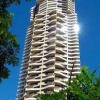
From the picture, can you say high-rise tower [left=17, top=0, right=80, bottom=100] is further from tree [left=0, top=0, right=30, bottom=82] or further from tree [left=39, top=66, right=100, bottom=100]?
tree [left=0, top=0, right=30, bottom=82]

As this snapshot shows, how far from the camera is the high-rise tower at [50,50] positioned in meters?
84.1

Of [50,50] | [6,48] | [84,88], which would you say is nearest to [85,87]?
[84,88]

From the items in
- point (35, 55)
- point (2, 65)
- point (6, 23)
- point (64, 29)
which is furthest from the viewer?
point (64, 29)

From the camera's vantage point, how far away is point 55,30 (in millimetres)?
99875

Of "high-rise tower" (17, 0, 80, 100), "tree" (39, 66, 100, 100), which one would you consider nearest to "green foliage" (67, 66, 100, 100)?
"tree" (39, 66, 100, 100)

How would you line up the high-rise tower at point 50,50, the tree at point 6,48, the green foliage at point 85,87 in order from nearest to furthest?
the tree at point 6,48
the green foliage at point 85,87
the high-rise tower at point 50,50

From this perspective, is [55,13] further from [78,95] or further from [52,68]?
[78,95]

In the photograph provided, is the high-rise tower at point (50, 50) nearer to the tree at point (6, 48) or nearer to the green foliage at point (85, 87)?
the green foliage at point (85, 87)

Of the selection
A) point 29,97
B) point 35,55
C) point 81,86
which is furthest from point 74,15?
point 81,86

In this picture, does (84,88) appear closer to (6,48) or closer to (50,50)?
(6,48)

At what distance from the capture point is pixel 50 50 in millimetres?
93688

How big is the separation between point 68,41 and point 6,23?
90800 millimetres

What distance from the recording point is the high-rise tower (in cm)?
8406

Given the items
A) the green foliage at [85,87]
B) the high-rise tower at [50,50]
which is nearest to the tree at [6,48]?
the green foliage at [85,87]
